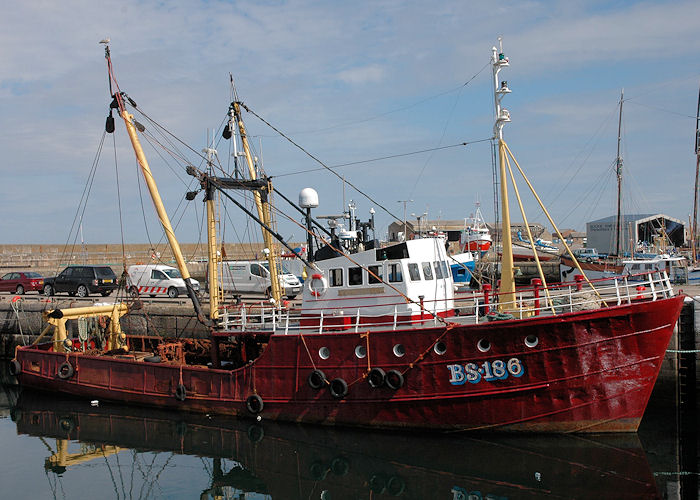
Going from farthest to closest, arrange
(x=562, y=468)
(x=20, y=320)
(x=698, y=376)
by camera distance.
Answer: (x=20, y=320)
(x=698, y=376)
(x=562, y=468)

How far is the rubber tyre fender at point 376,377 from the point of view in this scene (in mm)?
15461

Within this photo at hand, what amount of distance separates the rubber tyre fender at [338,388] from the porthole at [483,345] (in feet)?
11.9

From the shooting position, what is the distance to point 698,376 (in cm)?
1769

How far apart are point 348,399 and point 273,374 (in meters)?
2.27

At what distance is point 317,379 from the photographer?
53.0 feet

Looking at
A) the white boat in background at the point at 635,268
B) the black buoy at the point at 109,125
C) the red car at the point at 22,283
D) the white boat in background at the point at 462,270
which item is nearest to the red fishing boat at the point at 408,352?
the black buoy at the point at 109,125

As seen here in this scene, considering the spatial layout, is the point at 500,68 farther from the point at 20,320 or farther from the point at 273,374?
the point at 20,320

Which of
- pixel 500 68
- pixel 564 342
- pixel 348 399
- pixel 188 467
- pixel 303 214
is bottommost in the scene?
pixel 188 467

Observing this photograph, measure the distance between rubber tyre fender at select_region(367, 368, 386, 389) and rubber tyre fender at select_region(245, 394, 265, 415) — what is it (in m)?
3.37

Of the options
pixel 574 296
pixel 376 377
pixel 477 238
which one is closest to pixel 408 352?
pixel 376 377

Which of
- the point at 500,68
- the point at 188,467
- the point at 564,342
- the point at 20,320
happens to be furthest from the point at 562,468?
the point at 20,320

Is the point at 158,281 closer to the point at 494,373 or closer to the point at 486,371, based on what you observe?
the point at 486,371

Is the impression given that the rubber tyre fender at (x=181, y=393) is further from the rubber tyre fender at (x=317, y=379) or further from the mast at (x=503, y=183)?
the mast at (x=503, y=183)

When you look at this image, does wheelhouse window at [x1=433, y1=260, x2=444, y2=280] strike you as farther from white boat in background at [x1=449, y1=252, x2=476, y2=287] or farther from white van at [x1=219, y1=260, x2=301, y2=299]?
white boat in background at [x1=449, y1=252, x2=476, y2=287]
